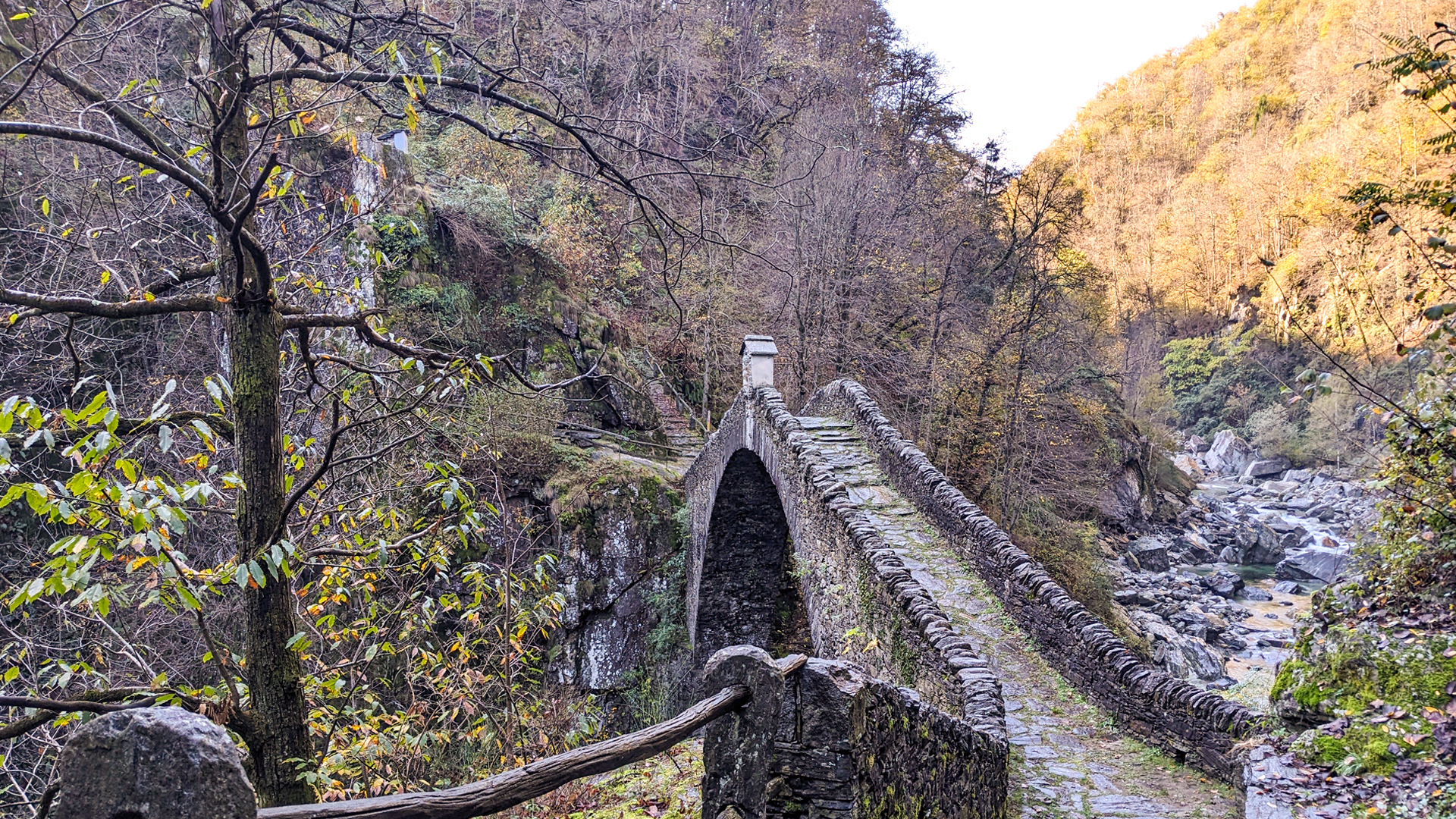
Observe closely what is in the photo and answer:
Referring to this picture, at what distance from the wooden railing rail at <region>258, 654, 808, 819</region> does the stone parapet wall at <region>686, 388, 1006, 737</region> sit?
308 centimetres

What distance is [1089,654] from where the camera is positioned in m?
6.03

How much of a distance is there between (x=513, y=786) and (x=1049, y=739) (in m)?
5.22

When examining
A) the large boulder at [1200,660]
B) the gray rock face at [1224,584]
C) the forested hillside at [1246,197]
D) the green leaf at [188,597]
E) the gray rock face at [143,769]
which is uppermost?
the forested hillside at [1246,197]

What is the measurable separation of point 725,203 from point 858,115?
5066 millimetres

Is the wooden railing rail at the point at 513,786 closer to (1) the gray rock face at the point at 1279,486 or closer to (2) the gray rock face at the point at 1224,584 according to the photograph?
(2) the gray rock face at the point at 1224,584

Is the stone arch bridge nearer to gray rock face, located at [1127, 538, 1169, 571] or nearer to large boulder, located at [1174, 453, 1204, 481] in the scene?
gray rock face, located at [1127, 538, 1169, 571]

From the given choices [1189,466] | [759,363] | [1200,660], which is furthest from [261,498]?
[1189,466]

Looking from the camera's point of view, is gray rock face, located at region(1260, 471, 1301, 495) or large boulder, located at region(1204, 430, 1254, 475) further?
large boulder, located at region(1204, 430, 1254, 475)

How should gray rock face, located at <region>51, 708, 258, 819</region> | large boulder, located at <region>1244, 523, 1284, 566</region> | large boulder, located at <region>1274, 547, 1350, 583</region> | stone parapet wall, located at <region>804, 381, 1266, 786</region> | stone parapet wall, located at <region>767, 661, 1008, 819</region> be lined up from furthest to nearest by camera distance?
large boulder, located at <region>1244, 523, 1284, 566</region>, large boulder, located at <region>1274, 547, 1350, 583</region>, stone parapet wall, located at <region>804, 381, 1266, 786</region>, stone parapet wall, located at <region>767, 661, 1008, 819</region>, gray rock face, located at <region>51, 708, 258, 819</region>

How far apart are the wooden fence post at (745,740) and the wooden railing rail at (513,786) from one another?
134mm

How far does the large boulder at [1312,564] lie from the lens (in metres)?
19.1

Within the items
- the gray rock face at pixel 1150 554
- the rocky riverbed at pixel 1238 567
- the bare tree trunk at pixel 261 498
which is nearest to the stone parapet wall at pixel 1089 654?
the rocky riverbed at pixel 1238 567

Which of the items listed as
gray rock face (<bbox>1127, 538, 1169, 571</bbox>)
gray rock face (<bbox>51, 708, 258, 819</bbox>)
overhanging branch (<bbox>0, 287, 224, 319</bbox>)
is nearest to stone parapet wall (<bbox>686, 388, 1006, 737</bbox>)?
gray rock face (<bbox>51, 708, 258, 819</bbox>)

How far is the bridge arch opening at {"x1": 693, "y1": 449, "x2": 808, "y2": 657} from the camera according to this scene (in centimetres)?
1253
